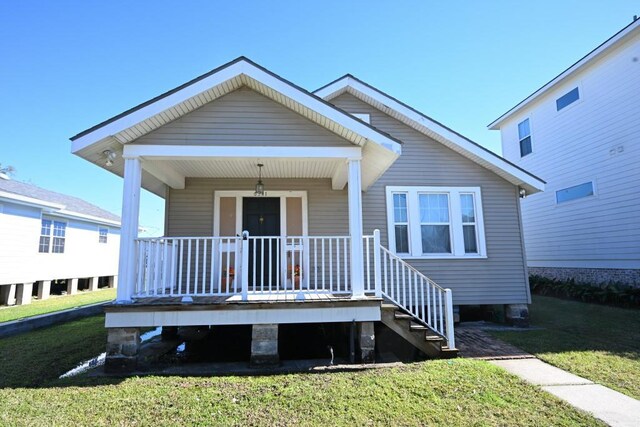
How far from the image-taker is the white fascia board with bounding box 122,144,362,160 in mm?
5719

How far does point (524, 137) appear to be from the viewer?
1513cm

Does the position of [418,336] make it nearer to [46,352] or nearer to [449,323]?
[449,323]

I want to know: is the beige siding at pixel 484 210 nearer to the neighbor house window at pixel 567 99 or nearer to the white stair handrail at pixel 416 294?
the white stair handrail at pixel 416 294

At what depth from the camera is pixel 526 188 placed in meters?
9.03

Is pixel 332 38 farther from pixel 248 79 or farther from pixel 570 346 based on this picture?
pixel 570 346

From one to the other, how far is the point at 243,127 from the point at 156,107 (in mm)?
1375

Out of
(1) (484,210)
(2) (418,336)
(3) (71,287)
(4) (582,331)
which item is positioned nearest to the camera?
(2) (418,336)

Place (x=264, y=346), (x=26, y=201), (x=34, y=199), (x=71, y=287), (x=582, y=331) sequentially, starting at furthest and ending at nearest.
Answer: (x=71, y=287) < (x=34, y=199) < (x=26, y=201) < (x=582, y=331) < (x=264, y=346)

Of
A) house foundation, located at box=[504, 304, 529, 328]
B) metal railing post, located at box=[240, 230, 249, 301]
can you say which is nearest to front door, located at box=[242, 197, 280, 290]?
Answer: metal railing post, located at box=[240, 230, 249, 301]

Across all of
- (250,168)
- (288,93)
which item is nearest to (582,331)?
(288,93)

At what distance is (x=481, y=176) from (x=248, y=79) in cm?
631

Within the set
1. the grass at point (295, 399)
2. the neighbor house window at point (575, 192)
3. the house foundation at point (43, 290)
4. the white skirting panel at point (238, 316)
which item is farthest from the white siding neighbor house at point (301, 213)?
the house foundation at point (43, 290)

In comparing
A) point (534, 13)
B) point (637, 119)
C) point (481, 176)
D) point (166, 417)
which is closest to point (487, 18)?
point (534, 13)

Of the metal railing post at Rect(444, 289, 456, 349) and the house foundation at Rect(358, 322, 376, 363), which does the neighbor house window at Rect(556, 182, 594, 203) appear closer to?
the metal railing post at Rect(444, 289, 456, 349)
